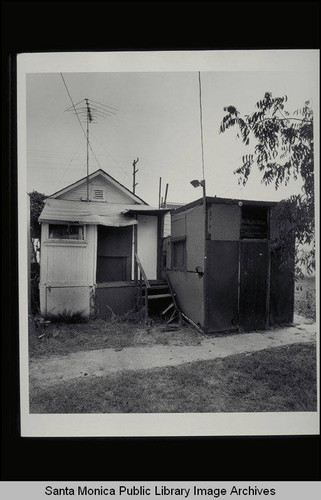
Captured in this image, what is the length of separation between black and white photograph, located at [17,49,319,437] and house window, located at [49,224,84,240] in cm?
4

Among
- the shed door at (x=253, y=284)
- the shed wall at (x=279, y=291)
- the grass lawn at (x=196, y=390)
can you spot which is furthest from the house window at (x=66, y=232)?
the shed wall at (x=279, y=291)

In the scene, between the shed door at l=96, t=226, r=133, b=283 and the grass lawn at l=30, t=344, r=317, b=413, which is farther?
the shed door at l=96, t=226, r=133, b=283

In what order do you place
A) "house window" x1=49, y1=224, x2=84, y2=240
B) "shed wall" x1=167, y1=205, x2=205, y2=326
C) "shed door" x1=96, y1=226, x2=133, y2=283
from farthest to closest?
"shed door" x1=96, y1=226, x2=133, y2=283 < "house window" x1=49, y1=224, x2=84, y2=240 < "shed wall" x1=167, y1=205, x2=205, y2=326

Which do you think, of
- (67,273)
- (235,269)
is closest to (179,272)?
(235,269)

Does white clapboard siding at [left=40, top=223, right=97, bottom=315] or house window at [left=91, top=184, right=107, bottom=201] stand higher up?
house window at [left=91, top=184, right=107, bottom=201]

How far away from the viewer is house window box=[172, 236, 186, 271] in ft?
25.1

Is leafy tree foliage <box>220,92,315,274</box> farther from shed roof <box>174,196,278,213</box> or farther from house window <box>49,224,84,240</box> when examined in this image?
house window <box>49,224,84,240</box>

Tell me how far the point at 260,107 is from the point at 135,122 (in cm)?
179

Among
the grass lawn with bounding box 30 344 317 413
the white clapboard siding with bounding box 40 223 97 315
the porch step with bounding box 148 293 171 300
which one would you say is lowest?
the grass lawn with bounding box 30 344 317 413

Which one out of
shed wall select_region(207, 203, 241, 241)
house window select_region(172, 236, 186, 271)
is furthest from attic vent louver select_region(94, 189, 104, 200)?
shed wall select_region(207, 203, 241, 241)

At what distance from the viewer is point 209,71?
3037 mm

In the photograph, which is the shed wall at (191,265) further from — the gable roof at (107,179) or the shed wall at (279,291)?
the gable roof at (107,179)

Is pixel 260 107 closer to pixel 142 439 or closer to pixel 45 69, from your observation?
pixel 45 69

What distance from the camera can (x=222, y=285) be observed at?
649cm
